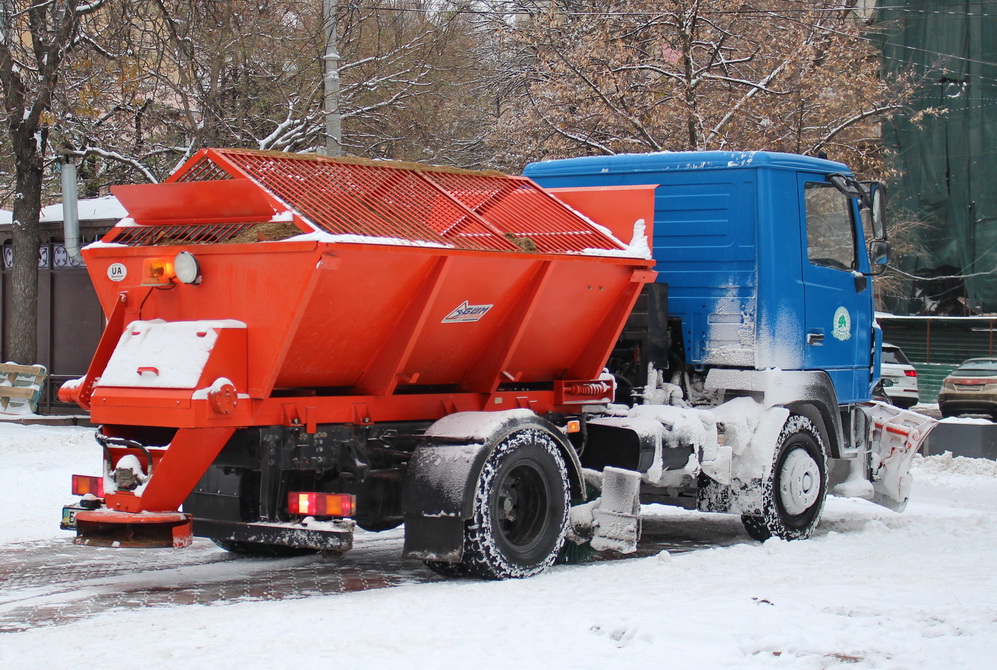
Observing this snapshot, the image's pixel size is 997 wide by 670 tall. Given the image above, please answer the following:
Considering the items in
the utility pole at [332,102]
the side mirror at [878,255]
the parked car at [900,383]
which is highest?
the utility pole at [332,102]

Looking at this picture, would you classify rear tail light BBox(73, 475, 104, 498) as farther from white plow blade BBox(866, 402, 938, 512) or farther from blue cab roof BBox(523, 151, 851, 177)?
white plow blade BBox(866, 402, 938, 512)

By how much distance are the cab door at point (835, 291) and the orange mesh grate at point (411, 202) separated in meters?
1.94

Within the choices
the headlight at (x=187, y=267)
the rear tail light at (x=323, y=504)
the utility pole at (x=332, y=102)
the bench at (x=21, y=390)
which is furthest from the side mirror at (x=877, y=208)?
the bench at (x=21, y=390)

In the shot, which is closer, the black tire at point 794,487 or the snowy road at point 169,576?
the snowy road at point 169,576

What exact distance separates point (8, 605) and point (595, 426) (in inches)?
153

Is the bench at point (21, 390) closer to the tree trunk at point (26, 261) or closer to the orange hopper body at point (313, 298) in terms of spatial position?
the tree trunk at point (26, 261)

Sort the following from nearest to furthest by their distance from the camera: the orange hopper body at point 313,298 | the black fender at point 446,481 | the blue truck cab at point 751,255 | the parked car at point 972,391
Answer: the orange hopper body at point 313,298 < the black fender at point 446,481 < the blue truck cab at point 751,255 < the parked car at point 972,391

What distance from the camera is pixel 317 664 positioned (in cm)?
509

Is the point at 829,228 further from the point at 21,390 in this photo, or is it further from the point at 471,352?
the point at 21,390

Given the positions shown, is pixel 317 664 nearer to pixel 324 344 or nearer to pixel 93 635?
pixel 93 635

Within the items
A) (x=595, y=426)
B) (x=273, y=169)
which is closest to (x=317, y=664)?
(x=273, y=169)

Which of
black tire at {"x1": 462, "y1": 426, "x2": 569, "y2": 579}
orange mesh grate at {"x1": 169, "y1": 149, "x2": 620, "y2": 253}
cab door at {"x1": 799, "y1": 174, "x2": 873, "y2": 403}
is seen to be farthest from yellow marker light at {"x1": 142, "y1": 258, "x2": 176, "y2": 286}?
cab door at {"x1": 799, "y1": 174, "x2": 873, "y2": 403}

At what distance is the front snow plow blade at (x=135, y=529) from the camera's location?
6711 millimetres

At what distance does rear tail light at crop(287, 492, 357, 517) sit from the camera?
6871 mm
